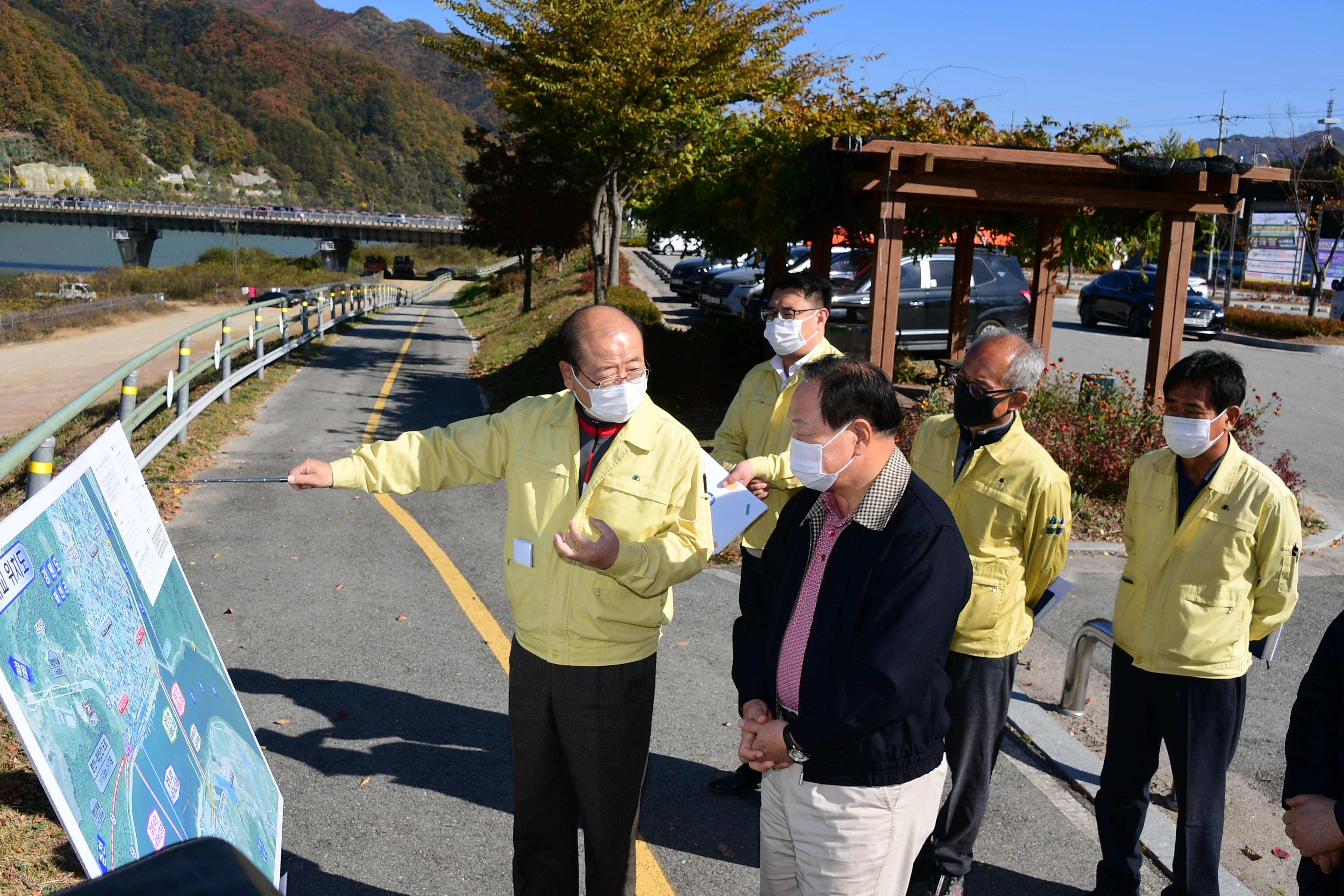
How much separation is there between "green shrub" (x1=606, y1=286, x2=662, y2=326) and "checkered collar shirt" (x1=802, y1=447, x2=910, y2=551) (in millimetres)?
14885

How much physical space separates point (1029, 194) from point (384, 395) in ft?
32.5

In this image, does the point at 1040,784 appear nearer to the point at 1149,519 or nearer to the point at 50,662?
the point at 1149,519

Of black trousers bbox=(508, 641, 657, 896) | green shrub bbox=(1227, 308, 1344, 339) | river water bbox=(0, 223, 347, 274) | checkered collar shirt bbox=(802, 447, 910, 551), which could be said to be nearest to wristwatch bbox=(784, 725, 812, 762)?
checkered collar shirt bbox=(802, 447, 910, 551)

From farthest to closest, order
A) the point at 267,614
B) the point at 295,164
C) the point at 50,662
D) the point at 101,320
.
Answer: the point at 295,164 → the point at 101,320 → the point at 267,614 → the point at 50,662

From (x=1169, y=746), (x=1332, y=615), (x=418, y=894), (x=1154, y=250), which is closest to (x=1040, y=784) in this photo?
(x=1169, y=746)

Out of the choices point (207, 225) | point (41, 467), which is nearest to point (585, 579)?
point (41, 467)

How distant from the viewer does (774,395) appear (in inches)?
174

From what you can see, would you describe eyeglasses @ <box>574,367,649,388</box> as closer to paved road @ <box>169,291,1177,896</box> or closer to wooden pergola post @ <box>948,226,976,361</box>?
paved road @ <box>169,291,1177,896</box>

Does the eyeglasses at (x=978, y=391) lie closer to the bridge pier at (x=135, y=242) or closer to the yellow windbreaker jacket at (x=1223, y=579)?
the yellow windbreaker jacket at (x=1223, y=579)

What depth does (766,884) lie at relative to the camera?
264 centimetres

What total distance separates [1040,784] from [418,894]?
9.02ft

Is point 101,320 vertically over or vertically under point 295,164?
under

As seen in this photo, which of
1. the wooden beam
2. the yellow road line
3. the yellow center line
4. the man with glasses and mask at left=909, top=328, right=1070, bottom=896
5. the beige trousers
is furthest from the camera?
the yellow road line

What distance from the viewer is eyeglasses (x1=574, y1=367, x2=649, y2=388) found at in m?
3.03
